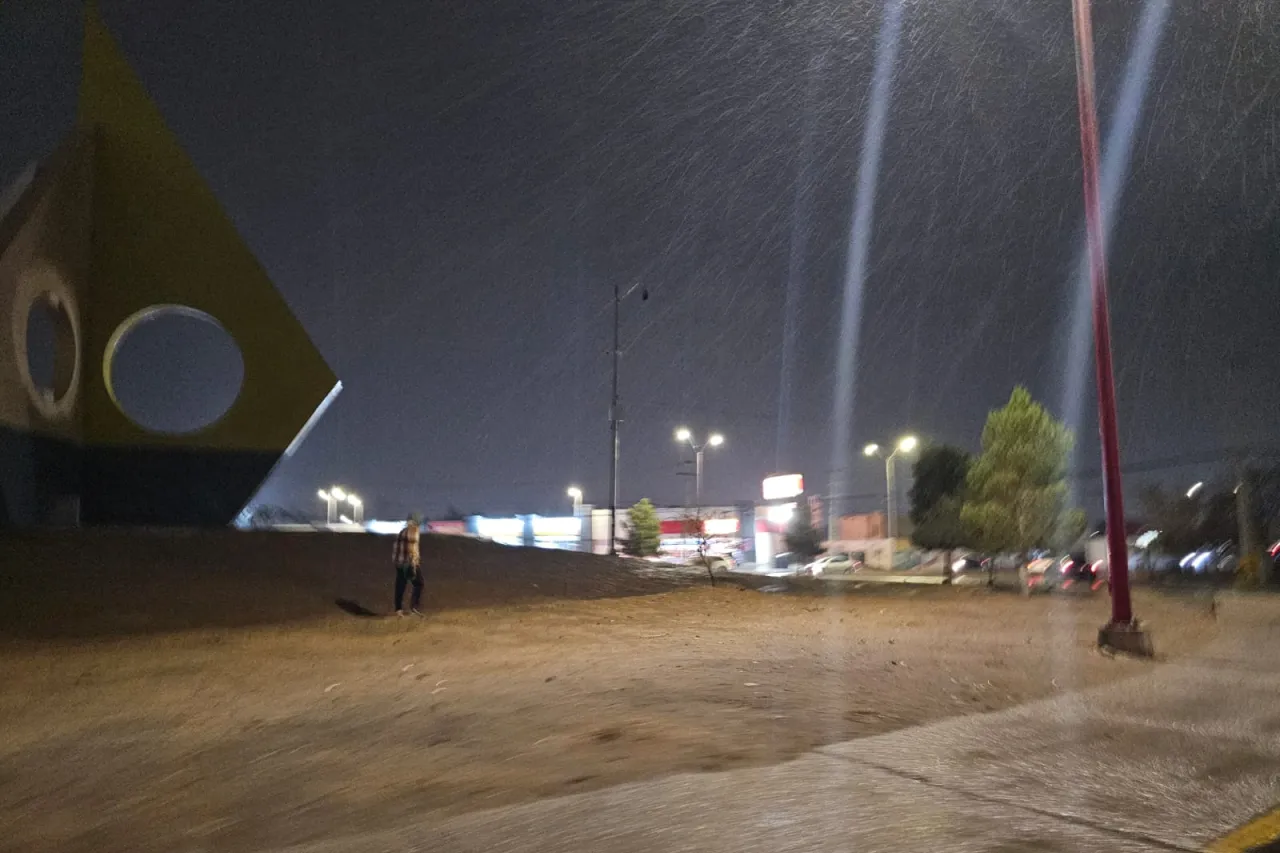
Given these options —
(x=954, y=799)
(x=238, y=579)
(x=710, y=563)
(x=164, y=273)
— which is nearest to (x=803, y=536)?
(x=710, y=563)

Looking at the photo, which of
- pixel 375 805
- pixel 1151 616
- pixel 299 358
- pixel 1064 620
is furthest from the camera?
pixel 299 358

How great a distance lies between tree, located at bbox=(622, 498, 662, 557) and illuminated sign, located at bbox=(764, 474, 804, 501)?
23872mm

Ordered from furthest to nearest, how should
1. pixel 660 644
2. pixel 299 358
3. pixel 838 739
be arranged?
pixel 299 358
pixel 660 644
pixel 838 739

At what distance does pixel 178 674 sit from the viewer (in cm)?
1032

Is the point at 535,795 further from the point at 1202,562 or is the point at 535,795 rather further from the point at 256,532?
the point at 1202,562

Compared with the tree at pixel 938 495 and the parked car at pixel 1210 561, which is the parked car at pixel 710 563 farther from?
the parked car at pixel 1210 561

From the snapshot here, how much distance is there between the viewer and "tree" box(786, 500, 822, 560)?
7338 cm

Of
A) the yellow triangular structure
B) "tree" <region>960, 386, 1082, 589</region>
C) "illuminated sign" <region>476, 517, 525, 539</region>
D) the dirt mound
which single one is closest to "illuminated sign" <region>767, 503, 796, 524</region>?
"illuminated sign" <region>476, 517, 525, 539</region>

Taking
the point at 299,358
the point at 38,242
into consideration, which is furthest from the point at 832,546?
the point at 38,242

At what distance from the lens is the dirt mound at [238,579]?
47.5 feet

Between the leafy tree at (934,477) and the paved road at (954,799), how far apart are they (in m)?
32.7

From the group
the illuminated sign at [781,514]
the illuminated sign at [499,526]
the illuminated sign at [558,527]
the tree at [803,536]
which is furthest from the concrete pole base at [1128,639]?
the illuminated sign at [499,526]

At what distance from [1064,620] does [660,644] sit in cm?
810

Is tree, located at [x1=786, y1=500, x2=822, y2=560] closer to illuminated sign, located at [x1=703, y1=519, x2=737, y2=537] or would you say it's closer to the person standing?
illuminated sign, located at [x1=703, y1=519, x2=737, y2=537]
